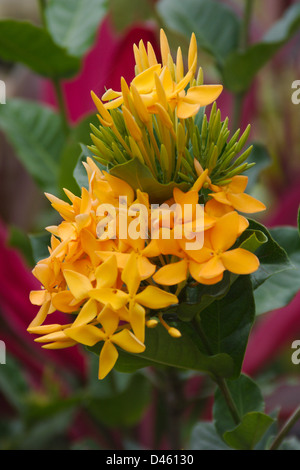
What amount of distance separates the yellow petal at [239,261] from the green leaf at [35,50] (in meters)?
0.32

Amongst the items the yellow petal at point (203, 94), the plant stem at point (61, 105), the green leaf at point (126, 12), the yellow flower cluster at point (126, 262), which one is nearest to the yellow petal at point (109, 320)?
the yellow flower cluster at point (126, 262)

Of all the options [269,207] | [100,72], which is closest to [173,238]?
[100,72]

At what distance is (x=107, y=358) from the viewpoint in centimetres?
27

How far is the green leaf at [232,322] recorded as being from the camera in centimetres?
33

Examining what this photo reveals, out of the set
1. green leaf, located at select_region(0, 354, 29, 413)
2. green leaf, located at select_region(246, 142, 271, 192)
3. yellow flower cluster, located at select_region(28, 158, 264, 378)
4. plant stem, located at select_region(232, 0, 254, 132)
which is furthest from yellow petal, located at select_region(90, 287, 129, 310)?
green leaf, located at select_region(0, 354, 29, 413)

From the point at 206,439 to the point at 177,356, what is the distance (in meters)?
0.11

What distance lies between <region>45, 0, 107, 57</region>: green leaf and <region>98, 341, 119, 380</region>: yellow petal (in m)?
0.37

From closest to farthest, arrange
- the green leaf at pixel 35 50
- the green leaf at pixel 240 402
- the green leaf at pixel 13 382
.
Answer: the green leaf at pixel 240 402 → the green leaf at pixel 35 50 → the green leaf at pixel 13 382

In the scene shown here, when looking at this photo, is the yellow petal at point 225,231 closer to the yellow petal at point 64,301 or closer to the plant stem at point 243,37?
the yellow petal at point 64,301

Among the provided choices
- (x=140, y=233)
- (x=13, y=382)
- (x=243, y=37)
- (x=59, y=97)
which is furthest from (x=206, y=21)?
(x=13, y=382)

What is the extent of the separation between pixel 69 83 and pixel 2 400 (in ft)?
1.60

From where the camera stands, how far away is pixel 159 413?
2.50 ft

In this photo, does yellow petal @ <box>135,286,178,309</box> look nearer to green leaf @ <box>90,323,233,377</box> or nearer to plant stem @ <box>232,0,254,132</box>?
green leaf @ <box>90,323,233,377</box>

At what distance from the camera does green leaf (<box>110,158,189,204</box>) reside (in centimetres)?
27
